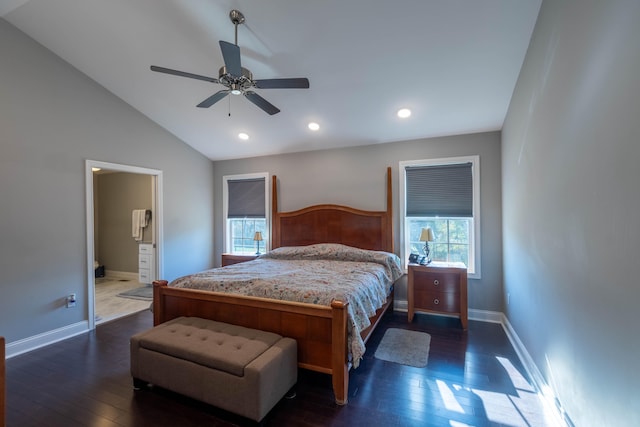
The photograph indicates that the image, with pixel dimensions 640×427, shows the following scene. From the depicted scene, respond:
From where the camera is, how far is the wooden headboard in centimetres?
424

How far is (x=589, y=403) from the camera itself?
Result: 1555mm

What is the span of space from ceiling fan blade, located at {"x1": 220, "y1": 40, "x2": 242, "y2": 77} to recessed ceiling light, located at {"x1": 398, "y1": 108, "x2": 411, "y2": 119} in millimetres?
2071

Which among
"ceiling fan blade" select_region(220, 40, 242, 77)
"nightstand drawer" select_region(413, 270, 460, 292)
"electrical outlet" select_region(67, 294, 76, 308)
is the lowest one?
"electrical outlet" select_region(67, 294, 76, 308)

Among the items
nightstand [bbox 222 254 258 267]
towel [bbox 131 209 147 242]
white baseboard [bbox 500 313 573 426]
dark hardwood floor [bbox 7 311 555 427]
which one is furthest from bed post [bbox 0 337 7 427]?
towel [bbox 131 209 147 242]

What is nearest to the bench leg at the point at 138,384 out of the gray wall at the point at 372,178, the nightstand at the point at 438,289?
the nightstand at the point at 438,289

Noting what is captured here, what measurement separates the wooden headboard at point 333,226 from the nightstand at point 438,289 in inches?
24.2

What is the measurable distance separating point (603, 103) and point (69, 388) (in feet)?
13.2

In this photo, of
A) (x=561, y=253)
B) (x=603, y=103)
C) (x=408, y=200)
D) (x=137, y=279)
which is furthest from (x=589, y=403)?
(x=137, y=279)

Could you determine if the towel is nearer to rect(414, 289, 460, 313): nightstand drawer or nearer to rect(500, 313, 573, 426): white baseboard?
rect(414, 289, 460, 313): nightstand drawer

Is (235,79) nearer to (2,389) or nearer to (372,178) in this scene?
(2,389)

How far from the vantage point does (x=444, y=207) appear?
4012 mm

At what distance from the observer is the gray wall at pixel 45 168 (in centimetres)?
297

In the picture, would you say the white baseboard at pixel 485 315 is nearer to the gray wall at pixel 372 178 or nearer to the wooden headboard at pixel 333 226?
the gray wall at pixel 372 178

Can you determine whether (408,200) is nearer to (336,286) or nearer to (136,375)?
(336,286)
